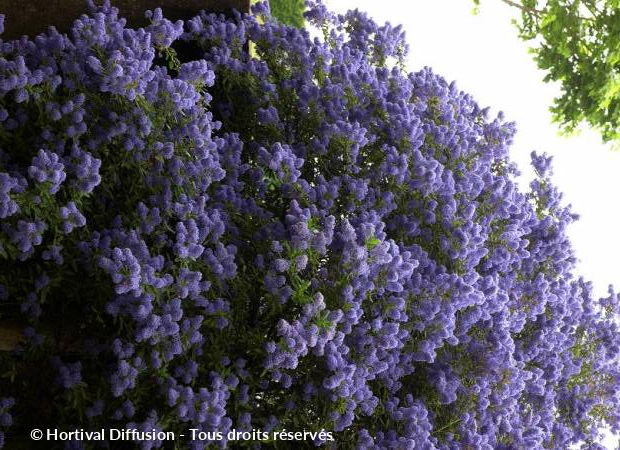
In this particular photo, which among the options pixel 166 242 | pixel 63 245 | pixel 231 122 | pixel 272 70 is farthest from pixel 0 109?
pixel 272 70

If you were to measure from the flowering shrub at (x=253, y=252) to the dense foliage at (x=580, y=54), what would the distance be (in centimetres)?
168

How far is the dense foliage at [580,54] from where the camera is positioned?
3.64m

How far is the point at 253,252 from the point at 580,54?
2.72m

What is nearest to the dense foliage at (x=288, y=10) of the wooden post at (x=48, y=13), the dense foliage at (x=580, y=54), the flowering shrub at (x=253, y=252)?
the dense foliage at (x=580, y=54)

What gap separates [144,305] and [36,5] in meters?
1.41

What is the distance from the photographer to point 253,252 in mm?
2021

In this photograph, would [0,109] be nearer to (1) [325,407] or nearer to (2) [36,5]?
(2) [36,5]

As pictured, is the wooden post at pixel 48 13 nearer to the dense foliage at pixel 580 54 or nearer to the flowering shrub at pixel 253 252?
the flowering shrub at pixel 253 252

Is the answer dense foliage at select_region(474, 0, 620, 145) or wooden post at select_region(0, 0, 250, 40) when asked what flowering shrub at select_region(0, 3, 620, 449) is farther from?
dense foliage at select_region(474, 0, 620, 145)

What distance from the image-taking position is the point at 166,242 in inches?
71.2

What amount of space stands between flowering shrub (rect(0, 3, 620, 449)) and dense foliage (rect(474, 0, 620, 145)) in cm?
168

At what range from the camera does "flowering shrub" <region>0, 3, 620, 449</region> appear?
170 centimetres

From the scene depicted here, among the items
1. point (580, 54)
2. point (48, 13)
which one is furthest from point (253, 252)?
point (580, 54)

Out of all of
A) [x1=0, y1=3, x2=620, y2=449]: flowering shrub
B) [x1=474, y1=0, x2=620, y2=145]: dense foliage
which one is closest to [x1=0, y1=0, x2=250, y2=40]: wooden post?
[x1=0, y1=3, x2=620, y2=449]: flowering shrub
